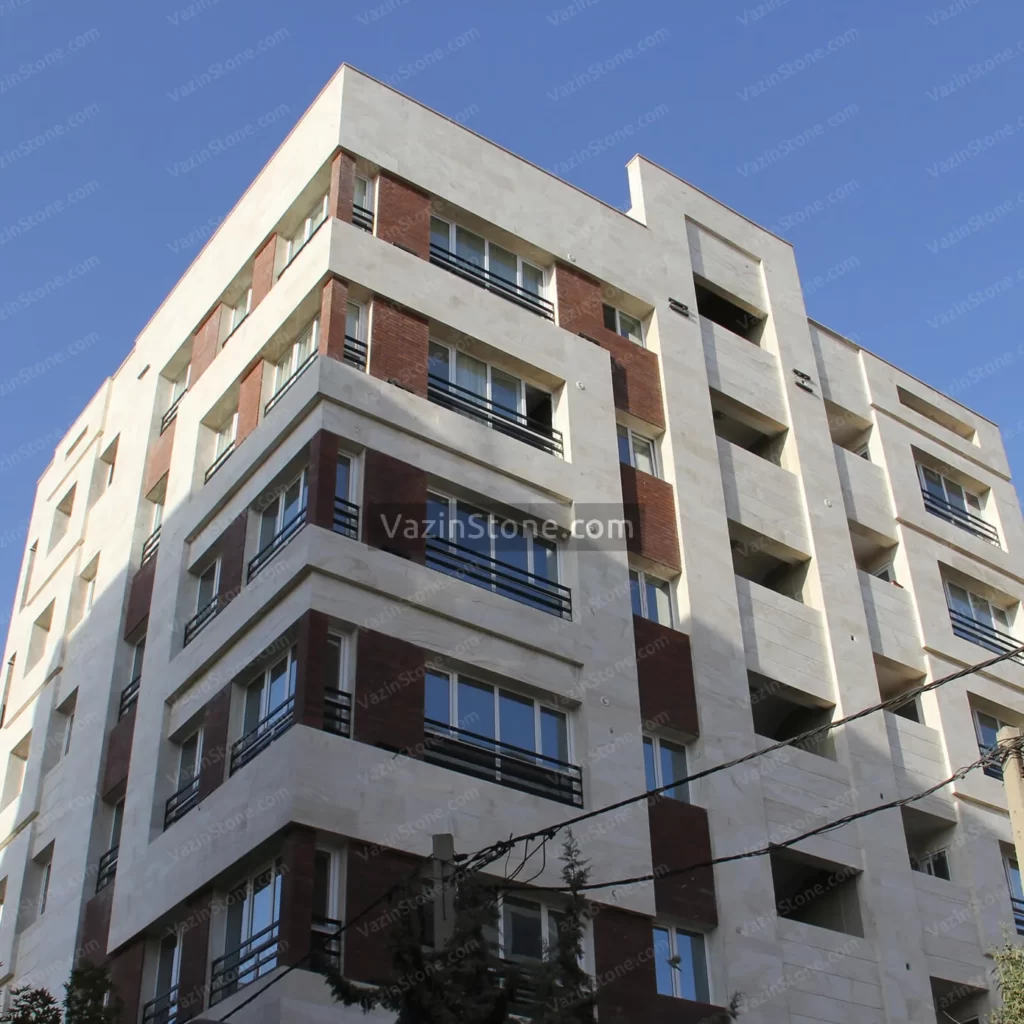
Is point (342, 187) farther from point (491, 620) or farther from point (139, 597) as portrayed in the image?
point (491, 620)

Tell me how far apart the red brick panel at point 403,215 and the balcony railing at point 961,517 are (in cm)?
1414

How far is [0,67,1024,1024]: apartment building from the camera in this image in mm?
21812

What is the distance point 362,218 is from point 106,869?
1257 cm

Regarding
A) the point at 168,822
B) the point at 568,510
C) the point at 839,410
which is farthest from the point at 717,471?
the point at 168,822

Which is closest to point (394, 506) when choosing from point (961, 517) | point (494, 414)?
point (494, 414)

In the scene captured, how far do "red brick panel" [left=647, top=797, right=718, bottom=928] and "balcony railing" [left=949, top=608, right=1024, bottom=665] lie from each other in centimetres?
1122

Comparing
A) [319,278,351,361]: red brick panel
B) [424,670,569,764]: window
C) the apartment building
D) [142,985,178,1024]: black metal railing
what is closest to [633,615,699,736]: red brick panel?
the apartment building

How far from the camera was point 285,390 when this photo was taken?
2589 cm

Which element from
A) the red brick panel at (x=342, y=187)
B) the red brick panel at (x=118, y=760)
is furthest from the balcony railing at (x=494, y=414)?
the red brick panel at (x=118, y=760)

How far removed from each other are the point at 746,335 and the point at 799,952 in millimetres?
15404

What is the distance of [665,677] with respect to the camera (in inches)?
1006

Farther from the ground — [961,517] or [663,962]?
[961,517]

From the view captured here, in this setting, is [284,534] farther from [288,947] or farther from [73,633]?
[73,633]

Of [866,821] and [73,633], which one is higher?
[73,633]
